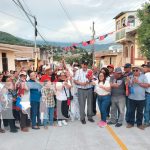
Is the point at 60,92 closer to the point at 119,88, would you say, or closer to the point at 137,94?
the point at 119,88

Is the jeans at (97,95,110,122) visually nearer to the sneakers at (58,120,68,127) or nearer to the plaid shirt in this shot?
the sneakers at (58,120,68,127)

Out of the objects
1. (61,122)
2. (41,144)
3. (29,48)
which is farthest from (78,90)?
(29,48)

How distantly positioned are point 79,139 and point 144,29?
13155mm

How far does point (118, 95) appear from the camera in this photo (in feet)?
25.9

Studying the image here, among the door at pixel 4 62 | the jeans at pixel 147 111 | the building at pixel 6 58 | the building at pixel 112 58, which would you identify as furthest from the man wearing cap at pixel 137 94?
the building at pixel 112 58

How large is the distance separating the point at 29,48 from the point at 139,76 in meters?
39.9

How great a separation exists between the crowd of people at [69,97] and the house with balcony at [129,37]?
74.6 ft

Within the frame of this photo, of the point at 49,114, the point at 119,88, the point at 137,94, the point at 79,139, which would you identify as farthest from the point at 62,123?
the point at 137,94

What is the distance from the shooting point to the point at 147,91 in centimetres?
770

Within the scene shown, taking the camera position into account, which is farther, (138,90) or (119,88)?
(119,88)

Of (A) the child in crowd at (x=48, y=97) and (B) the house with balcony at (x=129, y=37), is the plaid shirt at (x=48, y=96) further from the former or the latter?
(B) the house with balcony at (x=129, y=37)

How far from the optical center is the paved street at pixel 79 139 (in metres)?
6.04

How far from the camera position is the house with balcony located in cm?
3155

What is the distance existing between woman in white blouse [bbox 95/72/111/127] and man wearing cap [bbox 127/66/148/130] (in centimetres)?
67
